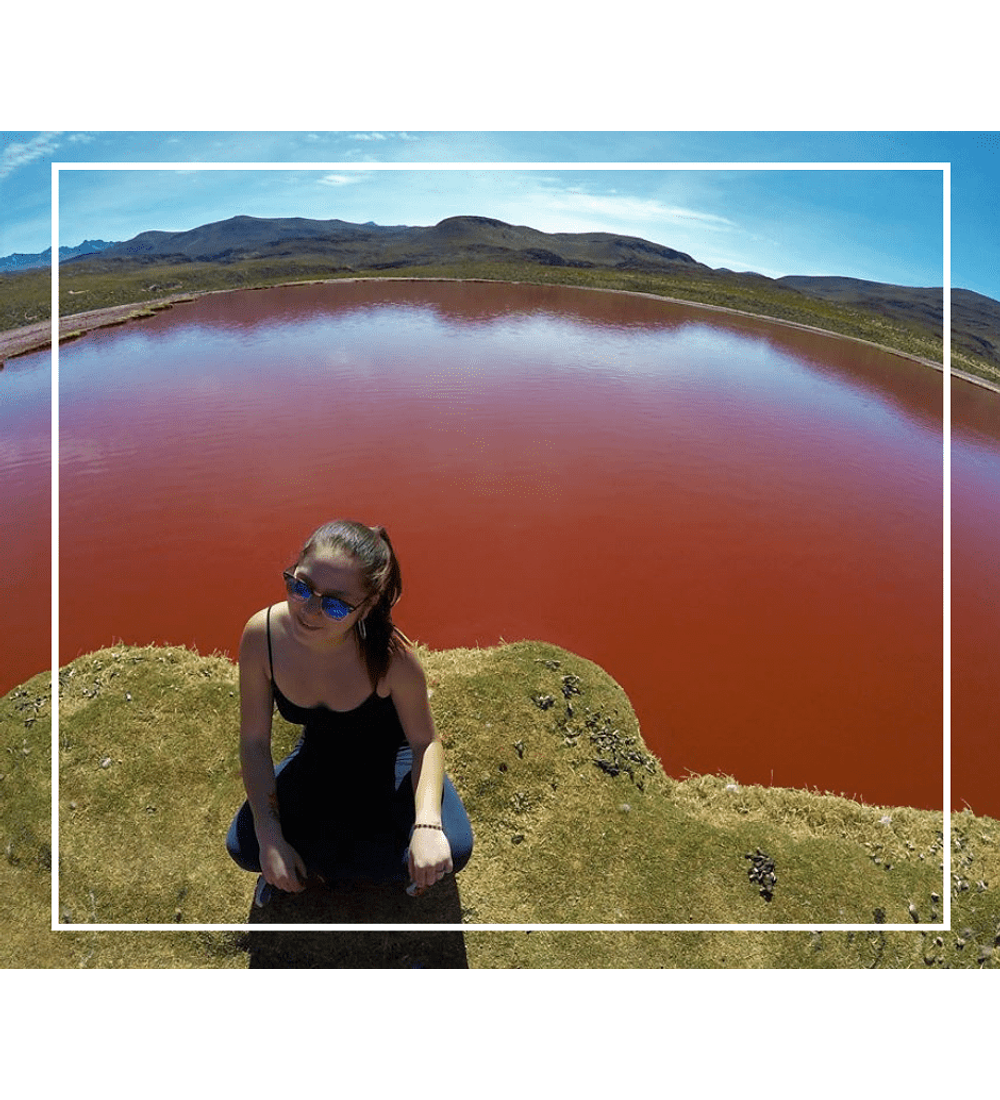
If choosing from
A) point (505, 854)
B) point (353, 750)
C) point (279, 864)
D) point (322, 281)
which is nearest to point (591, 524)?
point (505, 854)

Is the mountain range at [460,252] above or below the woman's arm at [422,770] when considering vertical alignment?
above

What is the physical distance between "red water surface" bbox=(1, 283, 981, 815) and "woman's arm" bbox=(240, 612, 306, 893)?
3448 mm

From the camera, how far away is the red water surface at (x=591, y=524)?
20.0 ft

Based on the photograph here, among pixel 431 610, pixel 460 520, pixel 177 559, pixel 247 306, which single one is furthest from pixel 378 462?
pixel 247 306

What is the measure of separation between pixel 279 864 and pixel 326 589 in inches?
57.2

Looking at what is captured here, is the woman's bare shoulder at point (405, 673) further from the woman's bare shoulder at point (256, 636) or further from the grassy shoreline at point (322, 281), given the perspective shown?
the grassy shoreline at point (322, 281)

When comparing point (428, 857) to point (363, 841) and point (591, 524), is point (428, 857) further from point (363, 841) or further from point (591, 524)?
point (591, 524)

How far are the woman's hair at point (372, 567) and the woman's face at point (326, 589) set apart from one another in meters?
0.03

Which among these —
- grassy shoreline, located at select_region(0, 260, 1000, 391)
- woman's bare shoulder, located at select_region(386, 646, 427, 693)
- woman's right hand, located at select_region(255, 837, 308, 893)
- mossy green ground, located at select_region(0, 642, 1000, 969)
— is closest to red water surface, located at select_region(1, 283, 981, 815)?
mossy green ground, located at select_region(0, 642, 1000, 969)

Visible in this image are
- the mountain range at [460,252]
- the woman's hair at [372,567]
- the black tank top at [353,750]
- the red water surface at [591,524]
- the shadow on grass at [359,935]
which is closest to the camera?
the woman's hair at [372,567]

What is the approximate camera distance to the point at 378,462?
11.1m

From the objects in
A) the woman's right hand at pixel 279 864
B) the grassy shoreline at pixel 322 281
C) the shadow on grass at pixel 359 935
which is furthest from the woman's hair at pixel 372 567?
the grassy shoreline at pixel 322 281

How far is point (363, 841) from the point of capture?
130 inches
